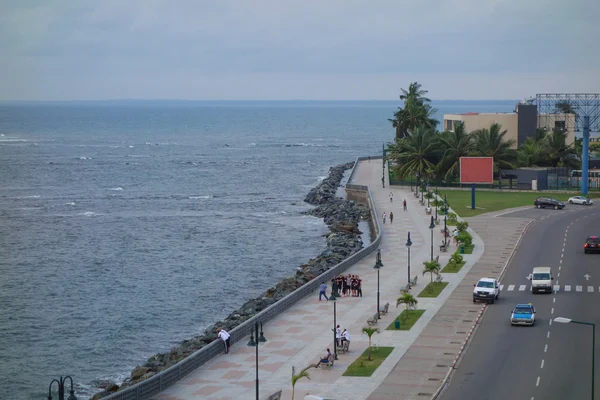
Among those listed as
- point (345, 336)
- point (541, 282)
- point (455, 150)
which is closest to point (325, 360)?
point (345, 336)

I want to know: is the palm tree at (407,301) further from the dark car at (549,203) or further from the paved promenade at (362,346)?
the dark car at (549,203)

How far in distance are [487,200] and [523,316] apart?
202 feet

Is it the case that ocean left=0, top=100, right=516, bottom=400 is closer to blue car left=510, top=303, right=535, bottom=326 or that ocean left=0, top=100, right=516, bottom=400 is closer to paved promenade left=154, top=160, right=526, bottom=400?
paved promenade left=154, top=160, right=526, bottom=400

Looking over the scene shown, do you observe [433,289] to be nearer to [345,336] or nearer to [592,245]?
[345,336]

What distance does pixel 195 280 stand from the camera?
77375 millimetres

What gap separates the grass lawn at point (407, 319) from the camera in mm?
49562

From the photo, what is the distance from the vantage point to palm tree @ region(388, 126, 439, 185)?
399 feet

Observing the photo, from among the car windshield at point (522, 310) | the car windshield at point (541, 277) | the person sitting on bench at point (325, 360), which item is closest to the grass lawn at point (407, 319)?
the car windshield at point (522, 310)

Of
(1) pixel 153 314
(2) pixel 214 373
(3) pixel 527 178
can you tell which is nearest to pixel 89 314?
(1) pixel 153 314

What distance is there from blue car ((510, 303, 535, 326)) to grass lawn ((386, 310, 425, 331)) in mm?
5243

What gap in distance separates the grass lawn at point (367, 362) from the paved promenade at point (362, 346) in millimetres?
361

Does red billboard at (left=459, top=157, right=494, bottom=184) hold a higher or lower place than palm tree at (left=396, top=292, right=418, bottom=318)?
higher

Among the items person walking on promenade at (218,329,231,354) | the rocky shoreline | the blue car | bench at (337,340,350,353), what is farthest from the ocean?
the blue car

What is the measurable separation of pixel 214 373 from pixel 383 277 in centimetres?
2474
